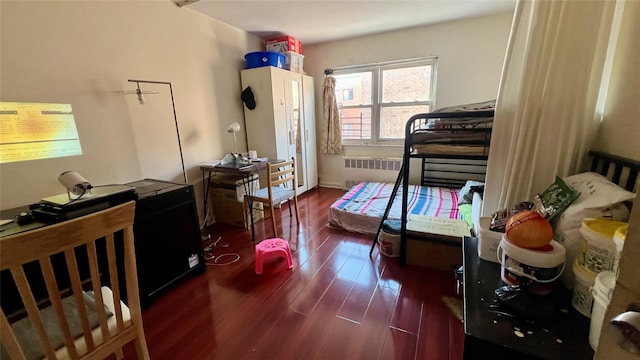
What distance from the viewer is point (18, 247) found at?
0.72 meters

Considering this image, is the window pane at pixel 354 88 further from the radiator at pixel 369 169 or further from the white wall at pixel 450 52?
the radiator at pixel 369 169

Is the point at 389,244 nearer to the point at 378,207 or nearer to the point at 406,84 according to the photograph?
the point at 378,207

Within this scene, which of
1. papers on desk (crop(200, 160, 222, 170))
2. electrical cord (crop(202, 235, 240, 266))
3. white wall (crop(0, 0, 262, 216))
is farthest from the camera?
papers on desk (crop(200, 160, 222, 170))

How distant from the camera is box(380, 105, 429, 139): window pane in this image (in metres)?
3.98

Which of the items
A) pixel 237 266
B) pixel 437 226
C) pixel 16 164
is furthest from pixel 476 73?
pixel 16 164

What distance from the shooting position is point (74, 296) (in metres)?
0.88

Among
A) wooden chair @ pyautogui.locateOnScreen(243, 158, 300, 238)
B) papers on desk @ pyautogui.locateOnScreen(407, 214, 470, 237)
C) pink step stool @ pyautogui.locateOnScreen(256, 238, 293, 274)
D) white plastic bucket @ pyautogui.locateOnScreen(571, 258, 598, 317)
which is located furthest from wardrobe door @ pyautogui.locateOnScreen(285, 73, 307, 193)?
white plastic bucket @ pyautogui.locateOnScreen(571, 258, 598, 317)

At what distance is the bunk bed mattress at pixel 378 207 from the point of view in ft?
8.98

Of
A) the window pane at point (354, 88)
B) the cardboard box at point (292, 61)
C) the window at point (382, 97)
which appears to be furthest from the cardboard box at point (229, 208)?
the window pane at point (354, 88)

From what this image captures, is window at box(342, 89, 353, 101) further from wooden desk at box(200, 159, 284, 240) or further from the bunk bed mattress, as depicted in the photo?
wooden desk at box(200, 159, 284, 240)

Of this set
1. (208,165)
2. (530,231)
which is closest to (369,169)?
(208,165)

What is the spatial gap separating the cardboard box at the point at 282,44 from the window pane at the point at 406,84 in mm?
1435

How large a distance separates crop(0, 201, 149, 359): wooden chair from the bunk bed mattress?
83.0 inches

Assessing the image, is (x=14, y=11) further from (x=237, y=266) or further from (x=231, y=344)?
(x=231, y=344)
